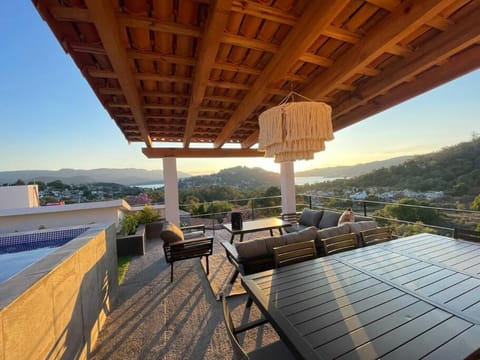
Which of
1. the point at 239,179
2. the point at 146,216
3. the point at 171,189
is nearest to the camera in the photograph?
A: the point at 146,216

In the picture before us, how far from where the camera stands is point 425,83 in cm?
237

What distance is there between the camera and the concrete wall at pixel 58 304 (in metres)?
0.89

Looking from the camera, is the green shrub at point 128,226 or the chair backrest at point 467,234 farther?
the green shrub at point 128,226

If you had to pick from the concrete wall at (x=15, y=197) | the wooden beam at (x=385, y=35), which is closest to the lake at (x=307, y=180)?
the concrete wall at (x=15, y=197)

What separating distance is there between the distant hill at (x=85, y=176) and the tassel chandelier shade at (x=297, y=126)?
4.89m

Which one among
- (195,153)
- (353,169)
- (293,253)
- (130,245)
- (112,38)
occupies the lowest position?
(130,245)

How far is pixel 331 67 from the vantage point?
6.97 ft

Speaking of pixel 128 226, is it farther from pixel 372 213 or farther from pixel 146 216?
pixel 372 213

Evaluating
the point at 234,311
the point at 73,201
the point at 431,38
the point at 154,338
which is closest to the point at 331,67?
the point at 431,38

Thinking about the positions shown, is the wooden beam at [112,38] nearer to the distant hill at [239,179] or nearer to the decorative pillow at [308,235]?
the decorative pillow at [308,235]

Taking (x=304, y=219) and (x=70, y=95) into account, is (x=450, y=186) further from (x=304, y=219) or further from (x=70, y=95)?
(x=70, y=95)

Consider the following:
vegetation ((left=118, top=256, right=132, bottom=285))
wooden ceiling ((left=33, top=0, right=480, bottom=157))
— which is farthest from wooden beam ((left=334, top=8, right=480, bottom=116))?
vegetation ((left=118, top=256, right=132, bottom=285))

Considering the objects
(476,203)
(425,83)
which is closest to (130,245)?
(425,83)

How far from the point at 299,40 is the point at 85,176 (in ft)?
31.0
